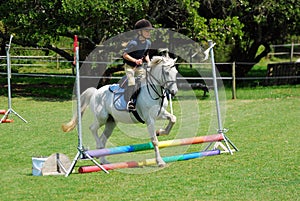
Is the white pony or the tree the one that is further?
the tree

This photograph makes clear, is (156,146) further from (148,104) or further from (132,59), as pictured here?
(132,59)

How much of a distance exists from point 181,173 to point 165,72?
1594 mm

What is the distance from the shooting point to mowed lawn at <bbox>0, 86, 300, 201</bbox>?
7484 millimetres

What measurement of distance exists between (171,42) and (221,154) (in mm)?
11308

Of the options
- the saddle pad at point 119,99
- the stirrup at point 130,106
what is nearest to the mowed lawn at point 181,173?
the stirrup at point 130,106

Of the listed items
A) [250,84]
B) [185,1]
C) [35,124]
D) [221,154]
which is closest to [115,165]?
[221,154]

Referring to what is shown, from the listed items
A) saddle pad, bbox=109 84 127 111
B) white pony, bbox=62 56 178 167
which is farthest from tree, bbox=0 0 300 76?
saddle pad, bbox=109 84 127 111

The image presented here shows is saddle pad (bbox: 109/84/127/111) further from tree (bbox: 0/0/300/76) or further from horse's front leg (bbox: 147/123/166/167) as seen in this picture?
tree (bbox: 0/0/300/76)

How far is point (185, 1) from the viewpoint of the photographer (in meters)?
20.8

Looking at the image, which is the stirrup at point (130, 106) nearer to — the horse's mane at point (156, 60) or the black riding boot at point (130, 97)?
the black riding boot at point (130, 97)

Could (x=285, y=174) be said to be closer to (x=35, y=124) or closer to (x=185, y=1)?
(x=35, y=124)

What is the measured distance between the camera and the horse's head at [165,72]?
360 inches

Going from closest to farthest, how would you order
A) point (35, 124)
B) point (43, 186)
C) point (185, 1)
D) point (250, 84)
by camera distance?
point (43, 186) < point (35, 124) < point (185, 1) < point (250, 84)

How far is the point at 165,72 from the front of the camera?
9.23 metres
